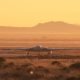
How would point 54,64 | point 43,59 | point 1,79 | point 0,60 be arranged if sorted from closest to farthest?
point 1,79
point 54,64
point 0,60
point 43,59

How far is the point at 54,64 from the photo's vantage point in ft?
154

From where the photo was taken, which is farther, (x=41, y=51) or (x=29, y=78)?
(x=41, y=51)

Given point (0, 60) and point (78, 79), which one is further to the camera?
point (0, 60)

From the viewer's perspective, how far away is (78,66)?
140 feet

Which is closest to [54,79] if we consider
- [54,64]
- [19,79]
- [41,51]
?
[19,79]

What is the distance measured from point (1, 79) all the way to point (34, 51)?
1590 inches

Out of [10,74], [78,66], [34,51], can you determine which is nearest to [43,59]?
[78,66]

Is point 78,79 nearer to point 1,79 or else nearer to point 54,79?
point 54,79

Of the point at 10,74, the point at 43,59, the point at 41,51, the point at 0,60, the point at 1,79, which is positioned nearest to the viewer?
the point at 1,79

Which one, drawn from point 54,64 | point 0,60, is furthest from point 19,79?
point 0,60

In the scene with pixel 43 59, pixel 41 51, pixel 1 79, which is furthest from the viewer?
pixel 41 51

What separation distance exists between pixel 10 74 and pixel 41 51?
36.5 m

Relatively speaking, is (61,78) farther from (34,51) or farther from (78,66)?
(34,51)

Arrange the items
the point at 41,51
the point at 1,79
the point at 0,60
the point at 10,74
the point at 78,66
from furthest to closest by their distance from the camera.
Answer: the point at 41,51, the point at 0,60, the point at 78,66, the point at 10,74, the point at 1,79
